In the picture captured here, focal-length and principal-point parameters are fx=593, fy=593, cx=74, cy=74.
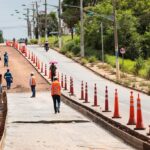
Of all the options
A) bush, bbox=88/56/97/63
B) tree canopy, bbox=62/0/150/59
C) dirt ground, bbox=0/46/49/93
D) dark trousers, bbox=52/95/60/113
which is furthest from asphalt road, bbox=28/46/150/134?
tree canopy, bbox=62/0/150/59

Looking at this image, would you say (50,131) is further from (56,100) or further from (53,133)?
(56,100)

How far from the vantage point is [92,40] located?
2943 inches

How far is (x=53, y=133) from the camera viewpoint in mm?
18859

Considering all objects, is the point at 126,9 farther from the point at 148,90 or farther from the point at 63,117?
the point at 63,117

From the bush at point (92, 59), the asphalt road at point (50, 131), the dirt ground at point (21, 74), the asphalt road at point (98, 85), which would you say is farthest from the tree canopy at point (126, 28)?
the asphalt road at point (50, 131)

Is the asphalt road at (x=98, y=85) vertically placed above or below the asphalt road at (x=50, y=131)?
below

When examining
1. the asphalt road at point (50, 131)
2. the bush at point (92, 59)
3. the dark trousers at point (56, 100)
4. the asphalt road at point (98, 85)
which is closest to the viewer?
the asphalt road at point (50, 131)

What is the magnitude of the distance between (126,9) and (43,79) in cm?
3042

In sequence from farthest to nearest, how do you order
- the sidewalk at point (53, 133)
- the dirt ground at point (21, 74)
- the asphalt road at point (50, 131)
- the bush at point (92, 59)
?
the bush at point (92, 59) → the dirt ground at point (21, 74) → the asphalt road at point (50, 131) → the sidewalk at point (53, 133)

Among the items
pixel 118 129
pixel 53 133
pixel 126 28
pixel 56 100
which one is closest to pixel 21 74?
pixel 126 28

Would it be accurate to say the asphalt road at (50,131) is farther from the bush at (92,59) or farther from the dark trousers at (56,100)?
the bush at (92,59)

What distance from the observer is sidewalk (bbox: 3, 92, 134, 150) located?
52.4 ft

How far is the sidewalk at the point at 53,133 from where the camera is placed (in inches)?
629

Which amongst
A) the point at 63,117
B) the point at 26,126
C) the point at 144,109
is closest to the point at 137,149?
the point at 26,126
